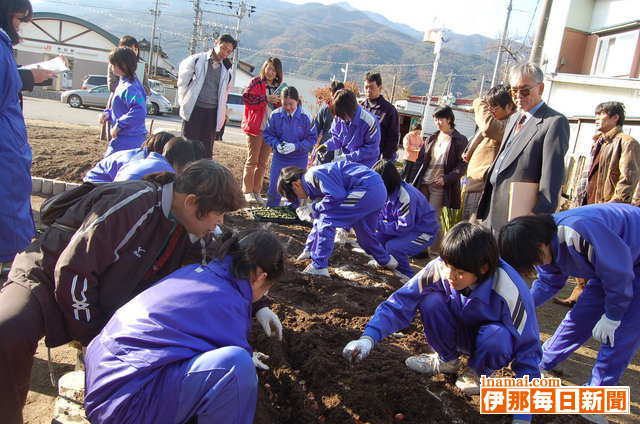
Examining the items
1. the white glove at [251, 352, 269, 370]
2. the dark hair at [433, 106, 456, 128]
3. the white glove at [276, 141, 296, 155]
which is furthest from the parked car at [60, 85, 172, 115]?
the white glove at [251, 352, 269, 370]

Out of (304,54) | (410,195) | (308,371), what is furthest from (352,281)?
(304,54)

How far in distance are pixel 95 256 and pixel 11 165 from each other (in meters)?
1.25

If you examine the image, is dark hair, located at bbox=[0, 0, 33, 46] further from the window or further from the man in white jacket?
the window

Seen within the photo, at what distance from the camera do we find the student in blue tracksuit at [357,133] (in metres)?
5.23

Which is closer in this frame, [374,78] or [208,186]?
[208,186]

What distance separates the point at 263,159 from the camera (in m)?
6.79

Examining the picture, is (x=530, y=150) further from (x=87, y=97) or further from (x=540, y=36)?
(x=87, y=97)

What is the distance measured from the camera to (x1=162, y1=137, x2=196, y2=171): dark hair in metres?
3.36

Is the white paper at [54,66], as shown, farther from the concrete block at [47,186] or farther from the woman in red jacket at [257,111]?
the woman in red jacket at [257,111]

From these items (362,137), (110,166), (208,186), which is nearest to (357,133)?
(362,137)

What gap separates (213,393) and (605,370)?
2.33 m

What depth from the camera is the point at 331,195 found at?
4.30 meters

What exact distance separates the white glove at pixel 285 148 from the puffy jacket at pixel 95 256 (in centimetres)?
→ 394

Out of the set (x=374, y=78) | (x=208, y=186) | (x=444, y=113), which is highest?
(x=374, y=78)
